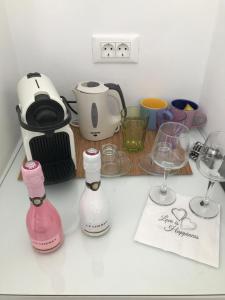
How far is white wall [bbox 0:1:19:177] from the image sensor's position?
0.79 meters

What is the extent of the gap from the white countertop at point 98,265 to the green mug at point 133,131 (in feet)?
0.87

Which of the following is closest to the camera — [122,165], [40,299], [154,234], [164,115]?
[40,299]

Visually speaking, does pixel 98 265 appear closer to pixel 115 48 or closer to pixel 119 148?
pixel 119 148

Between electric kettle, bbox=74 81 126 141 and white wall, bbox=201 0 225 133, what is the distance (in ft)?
1.04

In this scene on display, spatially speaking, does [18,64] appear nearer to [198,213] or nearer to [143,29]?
[143,29]

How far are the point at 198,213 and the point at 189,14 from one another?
0.65m

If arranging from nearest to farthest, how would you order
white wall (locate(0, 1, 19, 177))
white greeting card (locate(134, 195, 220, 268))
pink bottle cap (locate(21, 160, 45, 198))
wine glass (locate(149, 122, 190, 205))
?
pink bottle cap (locate(21, 160, 45, 198)) < white greeting card (locate(134, 195, 220, 268)) < wine glass (locate(149, 122, 190, 205)) < white wall (locate(0, 1, 19, 177))

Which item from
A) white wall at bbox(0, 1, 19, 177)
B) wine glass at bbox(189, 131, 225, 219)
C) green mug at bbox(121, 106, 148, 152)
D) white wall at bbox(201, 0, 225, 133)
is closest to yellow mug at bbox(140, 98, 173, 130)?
green mug at bbox(121, 106, 148, 152)

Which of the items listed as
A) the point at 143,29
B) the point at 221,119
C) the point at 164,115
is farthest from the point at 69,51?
the point at 221,119

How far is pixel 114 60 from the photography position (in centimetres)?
92

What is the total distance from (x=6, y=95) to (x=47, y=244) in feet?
1.67

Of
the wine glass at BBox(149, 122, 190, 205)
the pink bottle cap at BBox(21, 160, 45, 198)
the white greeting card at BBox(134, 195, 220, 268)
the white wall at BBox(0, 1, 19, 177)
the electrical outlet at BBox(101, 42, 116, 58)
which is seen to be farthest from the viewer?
the electrical outlet at BBox(101, 42, 116, 58)

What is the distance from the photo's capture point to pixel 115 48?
2.94 ft

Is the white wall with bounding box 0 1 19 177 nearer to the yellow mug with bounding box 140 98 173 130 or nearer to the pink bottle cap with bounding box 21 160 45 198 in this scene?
the pink bottle cap with bounding box 21 160 45 198
